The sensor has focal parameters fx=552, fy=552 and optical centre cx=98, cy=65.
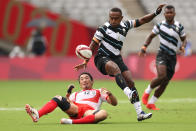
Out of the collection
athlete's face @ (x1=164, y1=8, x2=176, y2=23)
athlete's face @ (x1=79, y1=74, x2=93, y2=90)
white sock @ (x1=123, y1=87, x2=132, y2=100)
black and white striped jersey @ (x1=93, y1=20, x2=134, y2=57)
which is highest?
athlete's face @ (x1=164, y1=8, x2=176, y2=23)

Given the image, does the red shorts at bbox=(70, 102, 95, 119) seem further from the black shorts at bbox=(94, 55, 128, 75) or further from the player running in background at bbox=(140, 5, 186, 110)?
the player running in background at bbox=(140, 5, 186, 110)

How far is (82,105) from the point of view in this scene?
10.0 meters

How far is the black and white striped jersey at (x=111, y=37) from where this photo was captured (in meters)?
11.0

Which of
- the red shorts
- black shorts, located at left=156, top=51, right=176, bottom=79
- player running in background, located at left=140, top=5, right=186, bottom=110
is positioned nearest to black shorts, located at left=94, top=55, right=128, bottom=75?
the red shorts

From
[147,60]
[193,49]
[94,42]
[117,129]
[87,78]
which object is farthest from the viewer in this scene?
[193,49]

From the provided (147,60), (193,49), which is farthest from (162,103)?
(193,49)

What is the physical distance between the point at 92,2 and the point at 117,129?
24532 millimetres

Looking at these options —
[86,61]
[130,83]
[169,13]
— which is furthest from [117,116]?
[169,13]

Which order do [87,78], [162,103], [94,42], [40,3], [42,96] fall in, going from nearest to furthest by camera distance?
[87,78] → [94,42] → [162,103] → [42,96] → [40,3]

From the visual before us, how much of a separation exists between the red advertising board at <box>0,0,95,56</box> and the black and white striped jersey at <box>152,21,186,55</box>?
54.7ft

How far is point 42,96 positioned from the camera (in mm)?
17188

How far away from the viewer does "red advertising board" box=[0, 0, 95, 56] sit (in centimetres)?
2983

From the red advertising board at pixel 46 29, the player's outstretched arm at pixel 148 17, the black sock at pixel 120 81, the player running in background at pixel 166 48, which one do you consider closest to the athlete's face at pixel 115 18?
the player's outstretched arm at pixel 148 17

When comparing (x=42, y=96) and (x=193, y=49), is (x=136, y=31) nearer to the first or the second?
(x=193, y=49)
